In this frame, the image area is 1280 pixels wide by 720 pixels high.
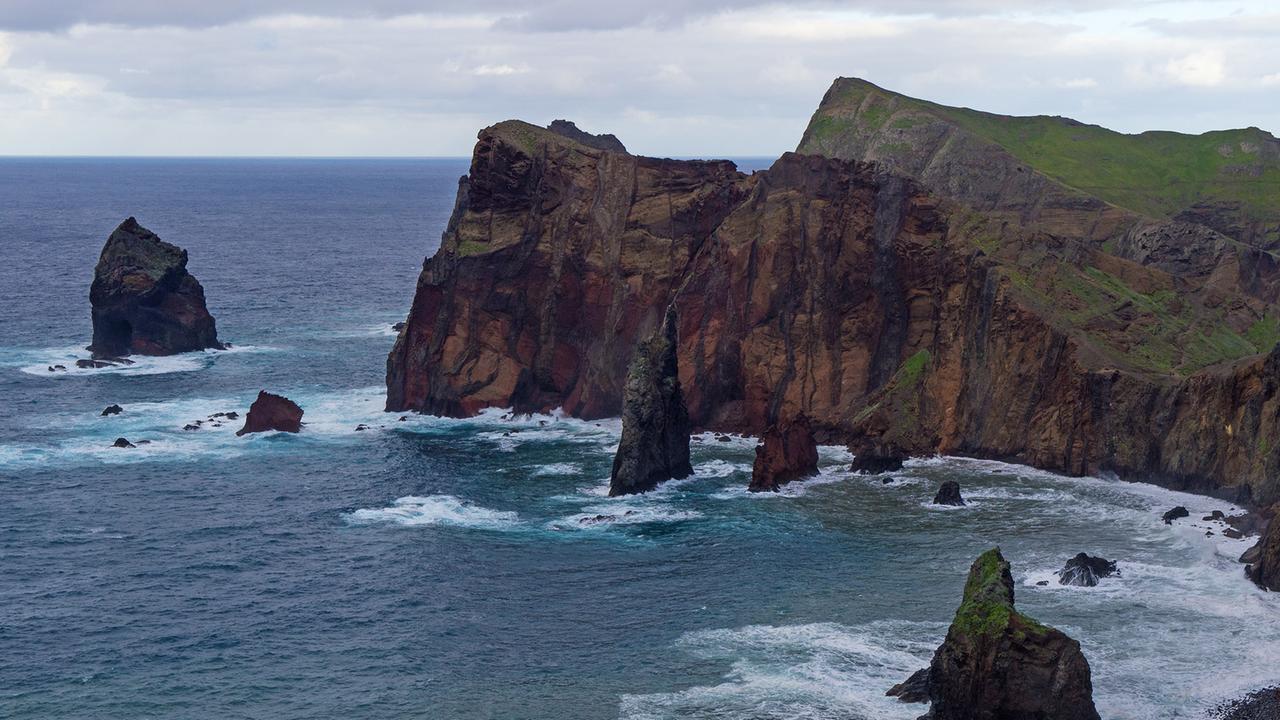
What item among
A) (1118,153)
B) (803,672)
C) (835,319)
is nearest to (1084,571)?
(803,672)

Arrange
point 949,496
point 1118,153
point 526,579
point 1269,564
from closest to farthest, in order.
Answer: point 1269,564, point 526,579, point 949,496, point 1118,153

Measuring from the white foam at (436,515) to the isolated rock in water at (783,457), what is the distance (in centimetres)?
1869

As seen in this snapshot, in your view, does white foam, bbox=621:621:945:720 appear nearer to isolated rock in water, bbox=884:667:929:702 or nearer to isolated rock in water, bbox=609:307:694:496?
isolated rock in water, bbox=884:667:929:702

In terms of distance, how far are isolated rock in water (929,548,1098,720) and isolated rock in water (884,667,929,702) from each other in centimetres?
334

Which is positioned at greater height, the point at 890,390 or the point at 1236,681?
the point at 890,390

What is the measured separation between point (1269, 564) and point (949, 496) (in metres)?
23.0

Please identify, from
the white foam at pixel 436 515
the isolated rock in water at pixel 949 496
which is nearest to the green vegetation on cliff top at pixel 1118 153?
the isolated rock in water at pixel 949 496

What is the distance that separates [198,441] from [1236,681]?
8505 centimetres

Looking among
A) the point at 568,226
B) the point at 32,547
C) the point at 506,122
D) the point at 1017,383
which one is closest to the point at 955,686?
the point at 1017,383

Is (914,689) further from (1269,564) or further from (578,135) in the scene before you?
(578,135)

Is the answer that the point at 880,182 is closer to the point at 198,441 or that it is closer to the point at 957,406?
the point at 957,406

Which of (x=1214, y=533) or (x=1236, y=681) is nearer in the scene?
(x=1236, y=681)

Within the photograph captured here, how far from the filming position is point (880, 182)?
4857 inches

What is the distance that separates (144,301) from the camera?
15788 cm
